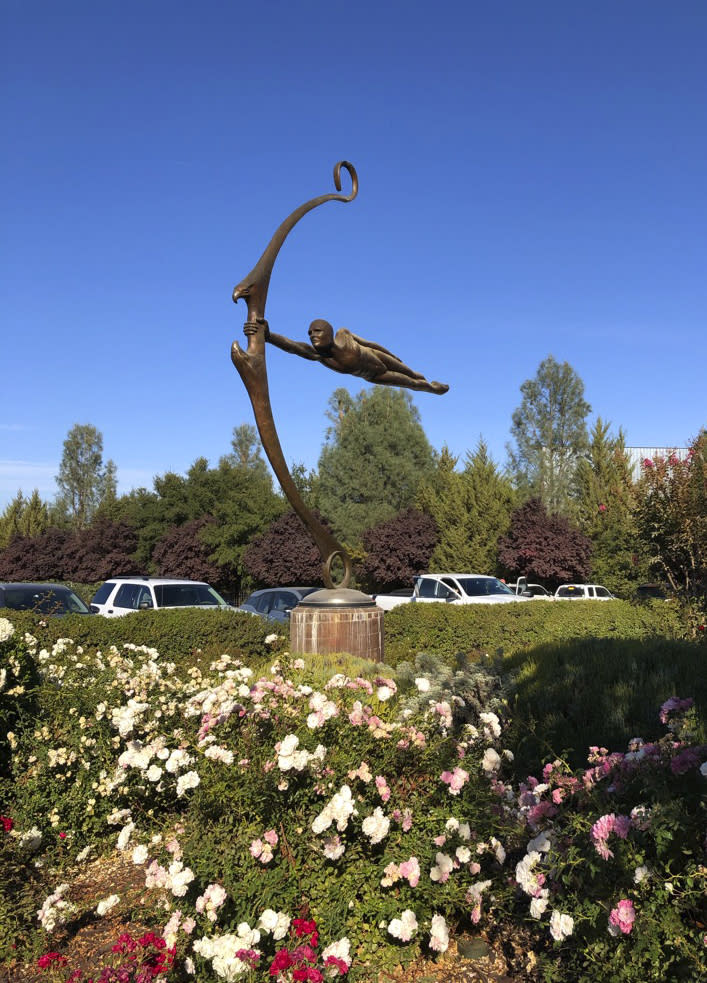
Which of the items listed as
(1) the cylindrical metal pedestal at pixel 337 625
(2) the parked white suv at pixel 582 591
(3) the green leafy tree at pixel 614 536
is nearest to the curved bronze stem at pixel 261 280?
(1) the cylindrical metal pedestal at pixel 337 625

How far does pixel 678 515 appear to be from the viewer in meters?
12.0

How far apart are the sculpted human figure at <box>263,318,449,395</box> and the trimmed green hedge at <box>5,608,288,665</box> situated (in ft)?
11.2

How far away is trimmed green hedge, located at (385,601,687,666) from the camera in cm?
869

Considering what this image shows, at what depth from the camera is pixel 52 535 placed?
34.0 m

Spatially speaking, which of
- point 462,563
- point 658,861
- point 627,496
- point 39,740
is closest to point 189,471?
point 462,563

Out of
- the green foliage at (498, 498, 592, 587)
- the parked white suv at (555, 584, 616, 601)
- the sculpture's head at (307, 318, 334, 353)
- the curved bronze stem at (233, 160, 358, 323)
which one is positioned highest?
the curved bronze stem at (233, 160, 358, 323)

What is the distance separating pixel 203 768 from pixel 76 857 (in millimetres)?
1352

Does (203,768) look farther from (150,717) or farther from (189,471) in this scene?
(189,471)

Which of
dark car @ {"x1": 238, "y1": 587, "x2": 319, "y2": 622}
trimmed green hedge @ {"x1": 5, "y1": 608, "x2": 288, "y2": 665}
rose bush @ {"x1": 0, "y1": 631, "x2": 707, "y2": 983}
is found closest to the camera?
rose bush @ {"x1": 0, "y1": 631, "x2": 707, "y2": 983}

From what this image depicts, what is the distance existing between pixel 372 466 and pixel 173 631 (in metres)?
23.9

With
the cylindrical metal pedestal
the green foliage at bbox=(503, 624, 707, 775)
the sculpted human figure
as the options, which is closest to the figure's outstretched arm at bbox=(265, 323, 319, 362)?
the sculpted human figure

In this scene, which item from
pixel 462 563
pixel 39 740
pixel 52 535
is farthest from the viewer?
pixel 52 535

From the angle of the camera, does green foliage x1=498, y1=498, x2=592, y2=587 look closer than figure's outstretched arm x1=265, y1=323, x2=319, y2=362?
No

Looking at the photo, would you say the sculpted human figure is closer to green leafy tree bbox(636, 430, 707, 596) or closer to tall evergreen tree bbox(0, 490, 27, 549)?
green leafy tree bbox(636, 430, 707, 596)
